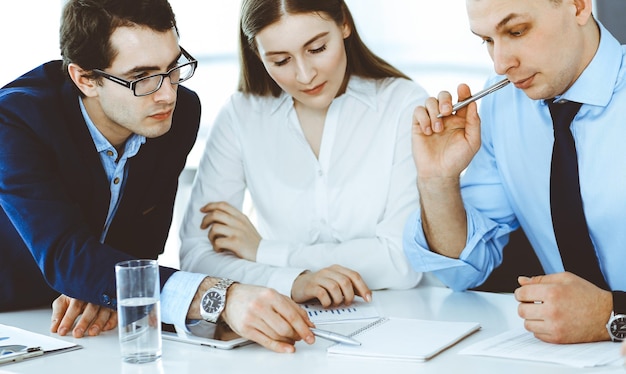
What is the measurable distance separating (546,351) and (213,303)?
67 centimetres

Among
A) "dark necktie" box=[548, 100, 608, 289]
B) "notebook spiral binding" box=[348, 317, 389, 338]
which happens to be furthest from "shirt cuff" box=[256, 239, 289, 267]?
"dark necktie" box=[548, 100, 608, 289]

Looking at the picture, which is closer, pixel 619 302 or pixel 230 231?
pixel 619 302

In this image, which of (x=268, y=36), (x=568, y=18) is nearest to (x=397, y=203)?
(x=268, y=36)

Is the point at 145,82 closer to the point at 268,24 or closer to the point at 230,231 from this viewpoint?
the point at 268,24

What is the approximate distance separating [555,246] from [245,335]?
87cm

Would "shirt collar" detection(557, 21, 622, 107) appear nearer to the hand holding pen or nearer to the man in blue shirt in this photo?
the man in blue shirt

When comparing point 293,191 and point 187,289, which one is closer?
point 187,289

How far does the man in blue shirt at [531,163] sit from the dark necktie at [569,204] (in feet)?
0.20

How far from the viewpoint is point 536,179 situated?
6.54 ft

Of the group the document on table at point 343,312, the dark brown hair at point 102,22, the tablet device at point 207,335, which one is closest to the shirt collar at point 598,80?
the document on table at point 343,312

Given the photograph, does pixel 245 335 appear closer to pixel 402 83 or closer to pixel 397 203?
pixel 397 203

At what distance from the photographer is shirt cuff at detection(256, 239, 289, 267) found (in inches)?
88.7

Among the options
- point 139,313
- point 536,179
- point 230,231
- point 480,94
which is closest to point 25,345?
point 139,313

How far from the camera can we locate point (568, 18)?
5.73ft
